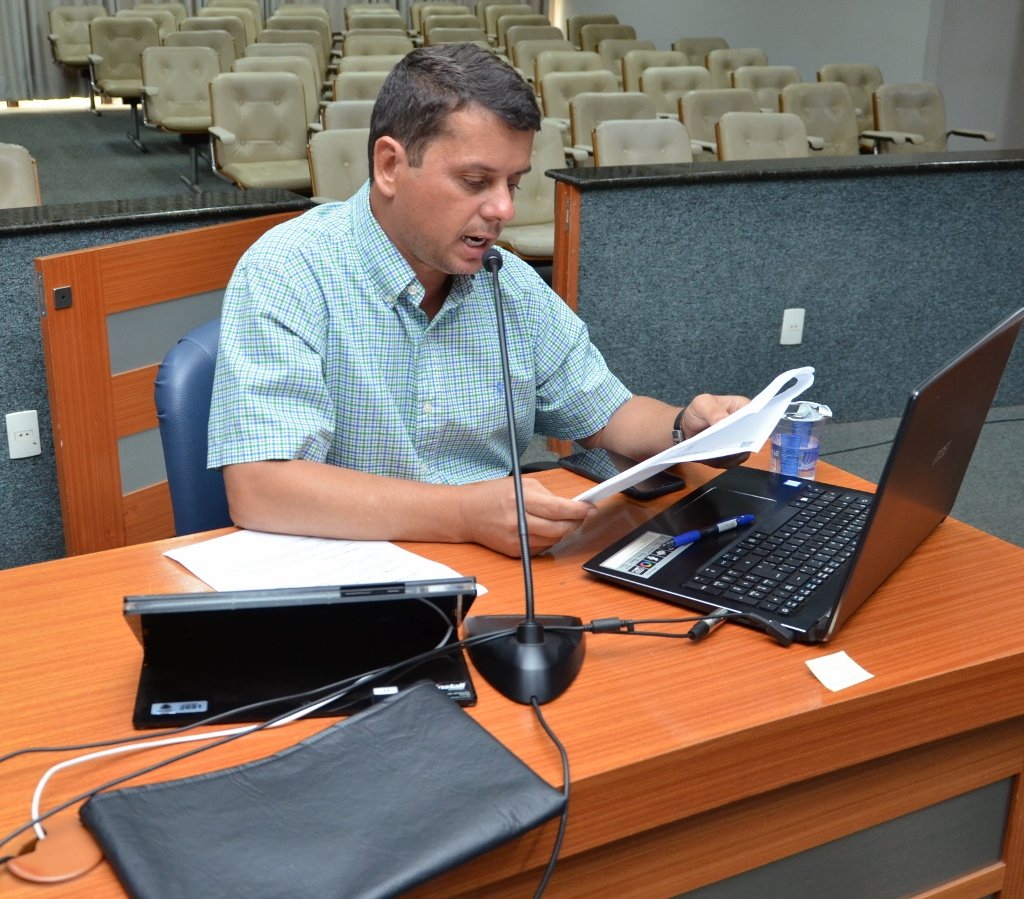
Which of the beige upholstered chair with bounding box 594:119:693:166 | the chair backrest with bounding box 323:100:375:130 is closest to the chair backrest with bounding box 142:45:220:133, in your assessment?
the chair backrest with bounding box 323:100:375:130

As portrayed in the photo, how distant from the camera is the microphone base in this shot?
0.89 meters

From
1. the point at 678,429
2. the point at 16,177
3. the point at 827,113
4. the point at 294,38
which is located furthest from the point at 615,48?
the point at 678,429

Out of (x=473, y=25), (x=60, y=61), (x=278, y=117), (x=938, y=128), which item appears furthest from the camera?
(x=60, y=61)

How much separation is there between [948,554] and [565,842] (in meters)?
0.57

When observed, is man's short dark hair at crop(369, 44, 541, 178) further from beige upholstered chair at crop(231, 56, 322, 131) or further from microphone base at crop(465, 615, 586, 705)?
beige upholstered chair at crop(231, 56, 322, 131)

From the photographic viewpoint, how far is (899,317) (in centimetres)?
329

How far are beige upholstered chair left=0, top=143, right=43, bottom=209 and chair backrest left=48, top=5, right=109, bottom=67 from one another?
713 cm

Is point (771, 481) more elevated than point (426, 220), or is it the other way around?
point (426, 220)

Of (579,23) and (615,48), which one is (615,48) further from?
(579,23)

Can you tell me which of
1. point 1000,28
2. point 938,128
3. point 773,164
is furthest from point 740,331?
point 1000,28

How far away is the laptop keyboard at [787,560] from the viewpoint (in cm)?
104

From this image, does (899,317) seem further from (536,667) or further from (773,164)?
(536,667)

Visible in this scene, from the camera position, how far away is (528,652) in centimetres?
90

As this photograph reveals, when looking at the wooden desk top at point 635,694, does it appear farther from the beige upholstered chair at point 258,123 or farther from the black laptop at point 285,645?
the beige upholstered chair at point 258,123
